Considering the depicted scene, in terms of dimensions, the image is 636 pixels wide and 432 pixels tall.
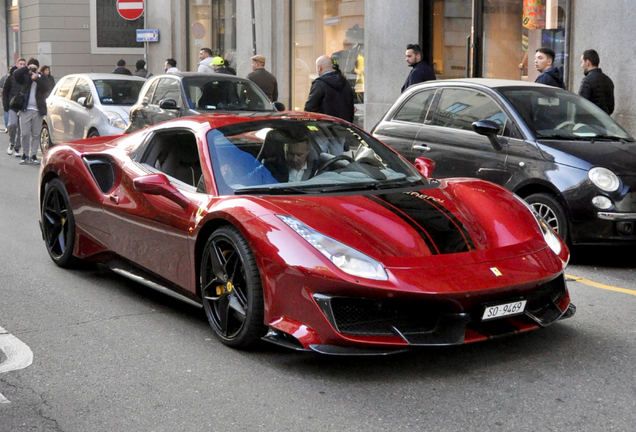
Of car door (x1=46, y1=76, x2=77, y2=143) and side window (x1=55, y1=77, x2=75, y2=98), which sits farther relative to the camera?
side window (x1=55, y1=77, x2=75, y2=98)

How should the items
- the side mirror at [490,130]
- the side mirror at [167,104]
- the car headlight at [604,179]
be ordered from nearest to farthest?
the car headlight at [604,179] < the side mirror at [490,130] < the side mirror at [167,104]

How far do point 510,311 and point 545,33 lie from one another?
37.2ft

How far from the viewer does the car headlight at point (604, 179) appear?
25.3 ft

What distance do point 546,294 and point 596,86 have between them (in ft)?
24.3

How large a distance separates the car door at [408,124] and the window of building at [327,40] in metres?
9.22

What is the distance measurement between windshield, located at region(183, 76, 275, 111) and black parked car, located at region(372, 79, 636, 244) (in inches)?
165

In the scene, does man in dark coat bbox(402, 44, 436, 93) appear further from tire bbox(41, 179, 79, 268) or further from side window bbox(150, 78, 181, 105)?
tire bbox(41, 179, 79, 268)

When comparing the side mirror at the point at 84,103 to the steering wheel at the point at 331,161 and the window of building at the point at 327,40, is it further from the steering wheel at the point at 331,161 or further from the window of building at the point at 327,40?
the steering wheel at the point at 331,161

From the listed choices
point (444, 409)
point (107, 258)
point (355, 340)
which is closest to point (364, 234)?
point (355, 340)

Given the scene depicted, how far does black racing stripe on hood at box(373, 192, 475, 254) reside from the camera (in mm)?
4895

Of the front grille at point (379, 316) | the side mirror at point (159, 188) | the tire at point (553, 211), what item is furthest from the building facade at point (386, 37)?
the front grille at point (379, 316)

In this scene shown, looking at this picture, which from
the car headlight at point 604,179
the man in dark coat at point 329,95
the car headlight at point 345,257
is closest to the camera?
the car headlight at point 345,257

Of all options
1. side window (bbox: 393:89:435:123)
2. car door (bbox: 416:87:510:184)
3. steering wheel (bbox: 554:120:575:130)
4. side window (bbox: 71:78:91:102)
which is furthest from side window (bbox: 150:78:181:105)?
steering wheel (bbox: 554:120:575:130)

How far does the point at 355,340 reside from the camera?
4.55 metres
